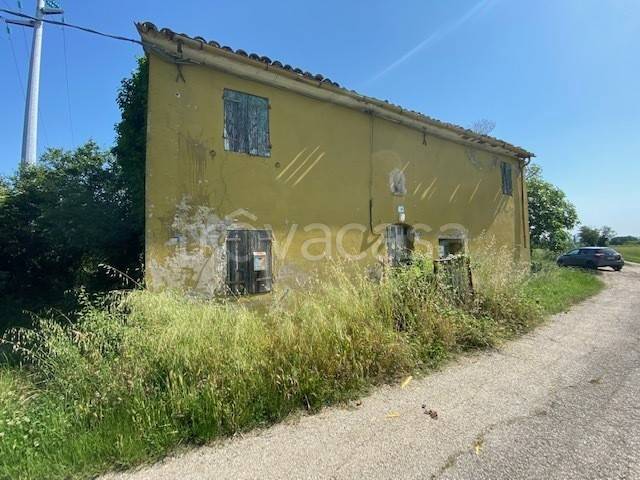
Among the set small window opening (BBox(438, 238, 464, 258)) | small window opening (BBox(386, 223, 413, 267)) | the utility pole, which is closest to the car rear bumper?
small window opening (BBox(438, 238, 464, 258))

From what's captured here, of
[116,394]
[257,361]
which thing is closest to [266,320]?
[257,361]

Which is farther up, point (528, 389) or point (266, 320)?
point (266, 320)

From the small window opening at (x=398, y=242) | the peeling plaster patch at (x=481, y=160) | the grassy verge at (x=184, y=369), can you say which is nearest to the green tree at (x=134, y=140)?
the grassy verge at (x=184, y=369)

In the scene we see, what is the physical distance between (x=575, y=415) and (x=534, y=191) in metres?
20.5

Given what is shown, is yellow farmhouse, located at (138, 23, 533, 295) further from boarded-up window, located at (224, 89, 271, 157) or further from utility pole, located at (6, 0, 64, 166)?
utility pole, located at (6, 0, 64, 166)

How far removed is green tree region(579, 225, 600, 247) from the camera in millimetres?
39175

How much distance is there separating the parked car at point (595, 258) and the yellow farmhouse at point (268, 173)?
1588 centimetres

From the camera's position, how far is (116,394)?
3.37 meters

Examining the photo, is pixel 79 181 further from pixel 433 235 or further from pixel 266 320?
pixel 433 235

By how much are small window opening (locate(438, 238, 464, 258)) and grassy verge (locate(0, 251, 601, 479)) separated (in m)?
6.02

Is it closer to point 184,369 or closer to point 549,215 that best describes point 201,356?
point 184,369

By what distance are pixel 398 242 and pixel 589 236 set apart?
4088cm

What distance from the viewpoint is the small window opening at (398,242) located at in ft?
31.1

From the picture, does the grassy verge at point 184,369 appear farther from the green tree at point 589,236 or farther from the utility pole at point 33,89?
the green tree at point 589,236
